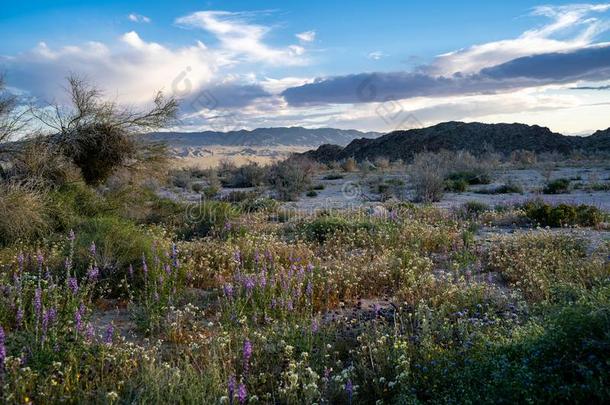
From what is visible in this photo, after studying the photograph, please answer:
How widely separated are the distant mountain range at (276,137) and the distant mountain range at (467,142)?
7625 centimetres

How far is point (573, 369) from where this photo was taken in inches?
134

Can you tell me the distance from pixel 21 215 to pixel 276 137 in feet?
559

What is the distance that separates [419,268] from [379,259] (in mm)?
610

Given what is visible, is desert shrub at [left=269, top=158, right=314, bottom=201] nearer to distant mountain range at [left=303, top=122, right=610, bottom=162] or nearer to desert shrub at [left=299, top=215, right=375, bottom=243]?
desert shrub at [left=299, top=215, right=375, bottom=243]

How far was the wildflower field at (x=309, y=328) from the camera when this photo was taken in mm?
3666

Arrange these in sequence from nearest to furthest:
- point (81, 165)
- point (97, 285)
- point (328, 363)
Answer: point (328, 363) < point (97, 285) < point (81, 165)

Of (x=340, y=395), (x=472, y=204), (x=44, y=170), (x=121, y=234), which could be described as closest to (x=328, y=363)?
(x=340, y=395)

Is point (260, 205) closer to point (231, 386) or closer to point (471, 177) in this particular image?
point (231, 386)

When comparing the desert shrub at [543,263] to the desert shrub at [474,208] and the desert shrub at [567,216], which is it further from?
the desert shrub at [474,208]

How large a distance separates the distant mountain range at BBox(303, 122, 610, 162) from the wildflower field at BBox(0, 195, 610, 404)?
1781 inches

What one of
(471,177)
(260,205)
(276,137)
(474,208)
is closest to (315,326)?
(474,208)

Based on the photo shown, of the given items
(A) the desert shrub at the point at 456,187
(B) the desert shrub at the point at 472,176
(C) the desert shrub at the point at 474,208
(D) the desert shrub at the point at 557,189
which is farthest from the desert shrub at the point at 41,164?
(B) the desert shrub at the point at 472,176

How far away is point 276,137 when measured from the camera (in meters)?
178

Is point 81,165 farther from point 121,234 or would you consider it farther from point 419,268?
point 419,268
